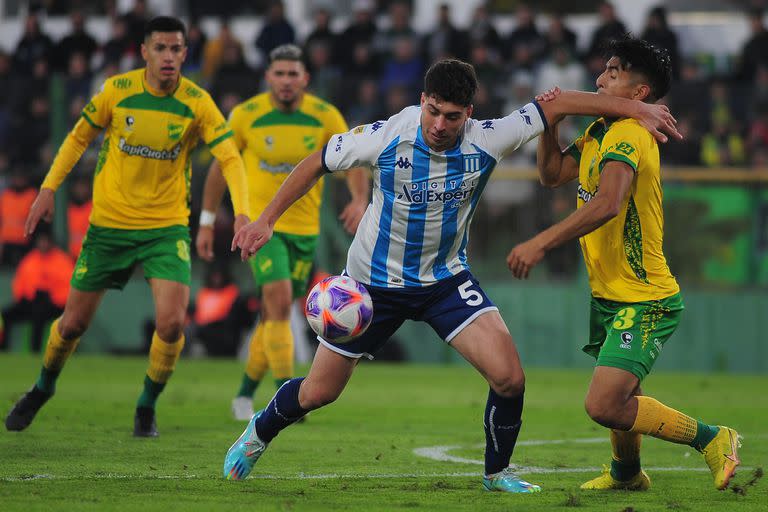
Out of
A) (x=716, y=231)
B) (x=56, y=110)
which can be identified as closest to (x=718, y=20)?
(x=716, y=231)

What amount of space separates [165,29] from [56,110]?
932 centimetres

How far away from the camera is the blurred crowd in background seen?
647 inches

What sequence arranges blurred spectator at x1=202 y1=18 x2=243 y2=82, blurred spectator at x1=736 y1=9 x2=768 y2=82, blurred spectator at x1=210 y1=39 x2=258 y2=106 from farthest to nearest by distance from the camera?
blurred spectator at x1=202 y1=18 x2=243 y2=82 < blurred spectator at x1=736 y1=9 x2=768 y2=82 < blurred spectator at x1=210 y1=39 x2=258 y2=106

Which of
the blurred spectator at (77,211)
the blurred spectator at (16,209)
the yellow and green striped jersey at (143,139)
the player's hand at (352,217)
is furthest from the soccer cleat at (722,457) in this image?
the blurred spectator at (16,209)

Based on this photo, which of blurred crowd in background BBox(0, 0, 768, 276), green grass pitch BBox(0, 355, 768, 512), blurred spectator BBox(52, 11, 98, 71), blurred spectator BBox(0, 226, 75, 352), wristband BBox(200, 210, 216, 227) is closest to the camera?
green grass pitch BBox(0, 355, 768, 512)

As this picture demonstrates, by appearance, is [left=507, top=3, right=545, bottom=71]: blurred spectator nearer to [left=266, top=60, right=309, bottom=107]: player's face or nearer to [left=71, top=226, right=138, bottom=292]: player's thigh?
[left=266, top=60, right=309, bottom=107]: player's face

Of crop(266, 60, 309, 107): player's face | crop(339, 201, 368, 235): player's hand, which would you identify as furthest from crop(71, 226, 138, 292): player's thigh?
crop(266, 60, 309, 107): player's face

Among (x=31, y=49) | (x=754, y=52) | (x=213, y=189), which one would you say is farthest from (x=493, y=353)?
(x=31, y=49)

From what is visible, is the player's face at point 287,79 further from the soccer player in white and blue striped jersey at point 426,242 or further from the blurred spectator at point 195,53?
the blurred spectator at point 195,53

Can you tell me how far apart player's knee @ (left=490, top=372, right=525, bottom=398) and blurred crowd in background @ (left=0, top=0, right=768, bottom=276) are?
32.2ft

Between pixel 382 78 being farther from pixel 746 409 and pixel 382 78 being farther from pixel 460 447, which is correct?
pixel 460 447

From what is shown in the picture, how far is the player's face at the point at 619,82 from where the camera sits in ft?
22.7

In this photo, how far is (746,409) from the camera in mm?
11898

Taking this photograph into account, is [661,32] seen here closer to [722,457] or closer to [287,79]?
[287,79]
